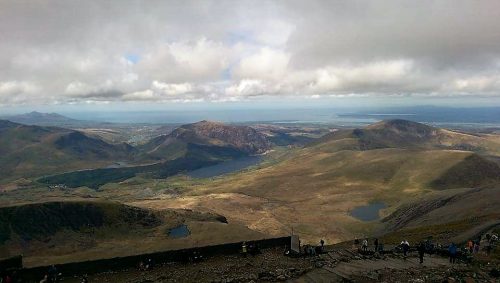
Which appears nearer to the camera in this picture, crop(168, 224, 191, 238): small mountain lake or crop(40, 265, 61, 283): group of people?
crop(40, 265, 61, 283): group of people

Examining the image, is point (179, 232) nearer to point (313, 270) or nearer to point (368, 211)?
point (313, 270)

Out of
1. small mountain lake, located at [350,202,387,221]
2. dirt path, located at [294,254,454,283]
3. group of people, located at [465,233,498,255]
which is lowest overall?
small mountain lake, located at [350,202,387,221]

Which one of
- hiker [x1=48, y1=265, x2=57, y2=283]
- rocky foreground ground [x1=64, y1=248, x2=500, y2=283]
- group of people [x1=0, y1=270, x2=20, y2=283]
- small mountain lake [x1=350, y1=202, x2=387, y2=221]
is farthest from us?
small mountain lake [x1=350, y1=202, x2=387, y2=221]

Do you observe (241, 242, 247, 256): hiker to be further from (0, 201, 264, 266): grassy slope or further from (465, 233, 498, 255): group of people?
(0, 201, 264, 266): grassy slope

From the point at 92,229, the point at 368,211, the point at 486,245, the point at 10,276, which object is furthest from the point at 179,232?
the point at 368,211

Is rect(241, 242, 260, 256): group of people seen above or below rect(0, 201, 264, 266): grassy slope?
above

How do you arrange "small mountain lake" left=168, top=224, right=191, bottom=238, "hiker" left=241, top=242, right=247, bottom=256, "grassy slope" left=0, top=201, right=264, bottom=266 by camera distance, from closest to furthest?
"hiker" left=241, top=242, right=247, bottom=256
"grassy slope" left=0, top=201, right=264, bottom=266
"small mountain lake" left=168, top=224, right=191, bottom=238

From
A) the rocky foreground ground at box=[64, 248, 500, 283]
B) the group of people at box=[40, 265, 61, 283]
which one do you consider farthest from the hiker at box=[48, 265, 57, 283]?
the rocky foreground ground at box=[64, 248, 500, 283]
